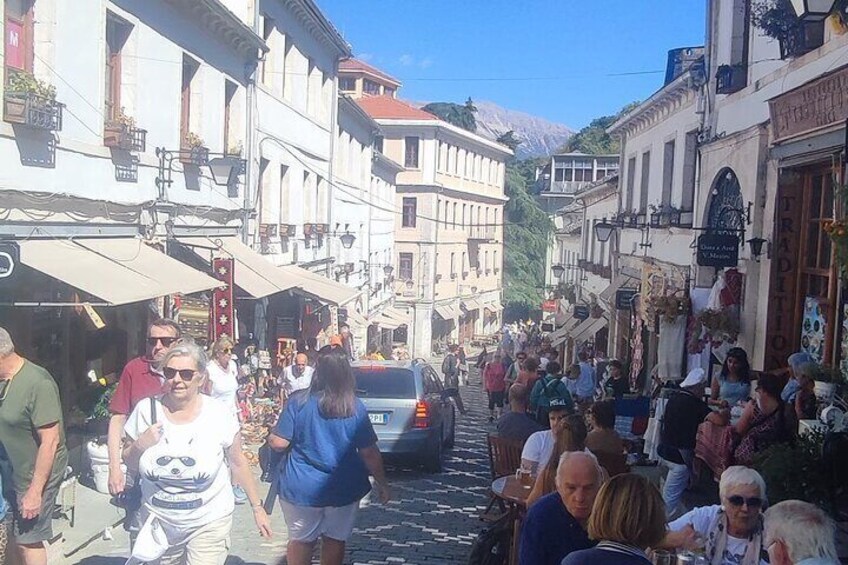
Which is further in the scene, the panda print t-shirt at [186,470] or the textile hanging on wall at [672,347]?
the textile hanging on wall at [672,347]

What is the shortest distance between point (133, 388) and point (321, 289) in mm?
11995

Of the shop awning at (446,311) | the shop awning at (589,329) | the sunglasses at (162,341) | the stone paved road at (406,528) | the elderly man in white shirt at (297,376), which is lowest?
the shop awning at (446,311)

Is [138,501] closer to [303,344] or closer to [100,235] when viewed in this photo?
[100,235]

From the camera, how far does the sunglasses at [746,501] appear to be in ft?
15.6

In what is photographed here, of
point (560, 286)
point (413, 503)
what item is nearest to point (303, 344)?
point (413, 503)

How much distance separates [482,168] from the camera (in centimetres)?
5856

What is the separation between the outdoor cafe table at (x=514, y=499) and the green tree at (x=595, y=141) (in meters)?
60.7

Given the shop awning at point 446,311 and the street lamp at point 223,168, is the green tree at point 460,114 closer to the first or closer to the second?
the shop awning at point 446,311

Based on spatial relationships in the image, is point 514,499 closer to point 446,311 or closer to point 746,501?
point 746,501

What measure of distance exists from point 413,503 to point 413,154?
134 ft

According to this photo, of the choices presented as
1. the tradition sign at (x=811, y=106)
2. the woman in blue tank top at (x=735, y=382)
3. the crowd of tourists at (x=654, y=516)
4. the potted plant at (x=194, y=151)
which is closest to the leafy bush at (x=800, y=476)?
the crowd of tourists at (x=654, y=516)

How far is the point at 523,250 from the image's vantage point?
2518 inches

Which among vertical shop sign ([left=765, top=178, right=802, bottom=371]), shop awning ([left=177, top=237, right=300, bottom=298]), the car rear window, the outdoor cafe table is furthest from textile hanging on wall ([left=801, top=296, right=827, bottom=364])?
shop awning ([left=177, top=237, right=300, bottom=298])

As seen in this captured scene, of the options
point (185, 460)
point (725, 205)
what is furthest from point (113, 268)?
point (725, 205)
